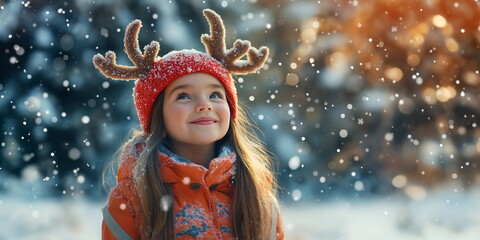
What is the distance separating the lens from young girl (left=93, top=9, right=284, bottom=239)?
1.80 metres

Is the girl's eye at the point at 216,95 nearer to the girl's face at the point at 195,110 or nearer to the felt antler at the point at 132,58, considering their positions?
the girl's face at the point at 195,110

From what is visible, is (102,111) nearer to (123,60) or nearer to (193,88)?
(123,60)

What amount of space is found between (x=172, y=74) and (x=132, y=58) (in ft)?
0.63

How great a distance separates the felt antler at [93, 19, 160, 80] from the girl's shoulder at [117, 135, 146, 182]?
0.24 m

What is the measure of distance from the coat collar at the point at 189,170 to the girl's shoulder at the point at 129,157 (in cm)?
9

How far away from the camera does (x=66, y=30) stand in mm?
3902

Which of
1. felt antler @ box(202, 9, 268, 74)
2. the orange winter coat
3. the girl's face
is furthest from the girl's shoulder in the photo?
felt antler @ box(202, 9, 268, 74)

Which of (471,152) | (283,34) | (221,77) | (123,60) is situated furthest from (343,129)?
(221,77)

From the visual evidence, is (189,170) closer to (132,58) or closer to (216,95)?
(216,95)

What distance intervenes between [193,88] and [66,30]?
7.65 feet

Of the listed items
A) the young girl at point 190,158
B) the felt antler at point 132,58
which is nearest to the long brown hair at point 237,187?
the young girl at point 190,158

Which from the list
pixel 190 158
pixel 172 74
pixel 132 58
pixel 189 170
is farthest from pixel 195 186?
pixel 132 58

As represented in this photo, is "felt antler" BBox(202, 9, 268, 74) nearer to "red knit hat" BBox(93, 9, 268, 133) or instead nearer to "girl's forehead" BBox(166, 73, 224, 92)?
"red knit hat" BBox(93, 9, 268, 133)

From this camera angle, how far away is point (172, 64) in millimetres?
1923
